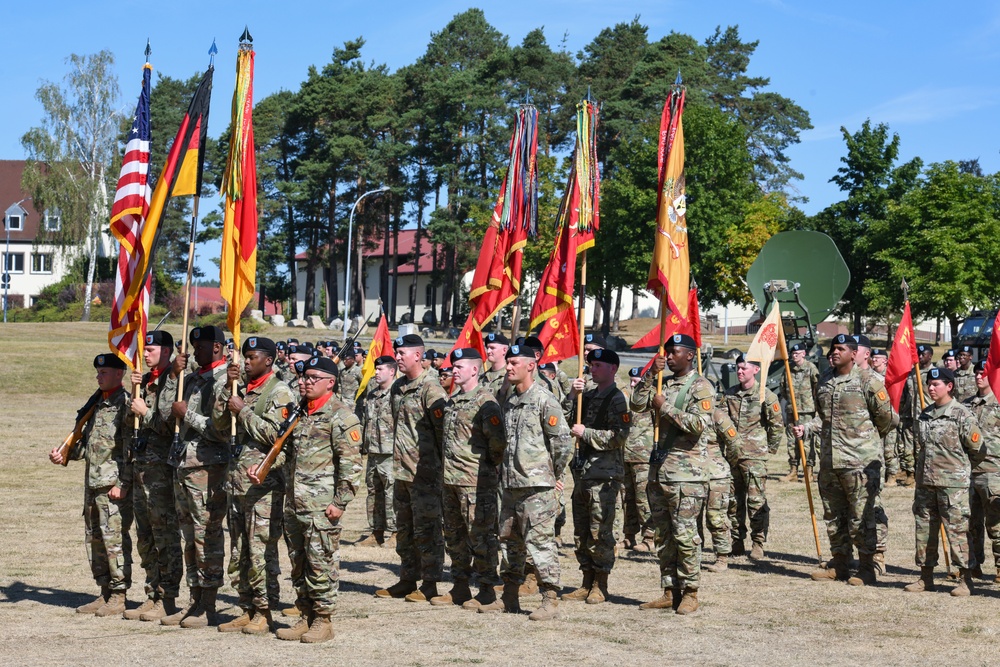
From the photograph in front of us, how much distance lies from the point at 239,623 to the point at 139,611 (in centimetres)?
107

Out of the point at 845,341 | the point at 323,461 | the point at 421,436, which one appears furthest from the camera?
the point at 845,341

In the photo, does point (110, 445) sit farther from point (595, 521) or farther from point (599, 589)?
point (599, 589)

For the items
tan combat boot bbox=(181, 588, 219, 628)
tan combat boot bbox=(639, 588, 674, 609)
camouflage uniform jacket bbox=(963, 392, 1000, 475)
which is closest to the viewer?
tan combat boot bbox=(181, 588, 219, 628)

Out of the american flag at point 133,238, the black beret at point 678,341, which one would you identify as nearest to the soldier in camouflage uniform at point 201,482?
the american flag at point 133,238

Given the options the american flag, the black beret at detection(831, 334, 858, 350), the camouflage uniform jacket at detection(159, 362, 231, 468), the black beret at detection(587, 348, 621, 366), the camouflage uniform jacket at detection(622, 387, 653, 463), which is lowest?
the camouflage uniform jacket at detection(622, 387, 653, 463)

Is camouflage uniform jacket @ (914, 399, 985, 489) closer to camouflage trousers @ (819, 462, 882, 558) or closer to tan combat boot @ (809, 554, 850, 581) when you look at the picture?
camouflage trousers @ (819, 462, 882, 558)

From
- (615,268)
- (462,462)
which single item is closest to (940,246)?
(615,268)

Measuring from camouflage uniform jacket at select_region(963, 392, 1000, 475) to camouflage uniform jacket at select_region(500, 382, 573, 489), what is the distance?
4.33 metres

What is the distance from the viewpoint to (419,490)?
10.9 meters

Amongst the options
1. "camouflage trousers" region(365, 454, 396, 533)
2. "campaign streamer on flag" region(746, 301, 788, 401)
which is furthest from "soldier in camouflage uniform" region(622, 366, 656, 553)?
"camouflage trousers" region(365, 454, 396, 533)

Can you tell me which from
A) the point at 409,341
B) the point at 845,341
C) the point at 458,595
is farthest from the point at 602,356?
the point at 845,341

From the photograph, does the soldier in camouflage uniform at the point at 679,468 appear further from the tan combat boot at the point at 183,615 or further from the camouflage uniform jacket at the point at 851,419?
the tan combat boot at the point at 183,615

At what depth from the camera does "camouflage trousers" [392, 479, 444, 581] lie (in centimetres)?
1082

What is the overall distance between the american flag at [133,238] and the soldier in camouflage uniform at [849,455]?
21.6ft
